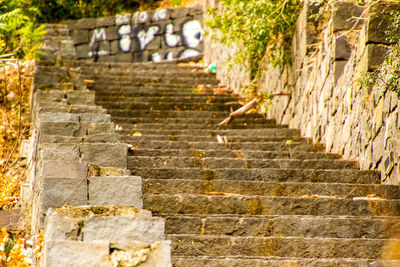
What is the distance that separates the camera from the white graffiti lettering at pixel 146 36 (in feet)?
56.0

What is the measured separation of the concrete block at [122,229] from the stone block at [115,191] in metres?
0.82

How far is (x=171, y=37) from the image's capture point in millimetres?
16922

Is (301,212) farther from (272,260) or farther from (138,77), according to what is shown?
(138,77)

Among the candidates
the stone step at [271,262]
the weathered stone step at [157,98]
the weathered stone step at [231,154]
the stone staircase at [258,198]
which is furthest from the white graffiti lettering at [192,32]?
the stone step at [271,262]

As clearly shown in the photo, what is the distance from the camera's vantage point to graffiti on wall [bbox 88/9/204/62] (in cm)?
1675

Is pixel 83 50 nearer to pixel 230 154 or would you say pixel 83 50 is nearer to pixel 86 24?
pixel 86 24

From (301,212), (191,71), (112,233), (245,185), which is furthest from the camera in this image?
(191,71)

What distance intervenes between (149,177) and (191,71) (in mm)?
7850

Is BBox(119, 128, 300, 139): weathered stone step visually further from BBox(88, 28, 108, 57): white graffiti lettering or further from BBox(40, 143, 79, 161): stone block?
BBox(88, 28, 108, 57): white graffiti lettering

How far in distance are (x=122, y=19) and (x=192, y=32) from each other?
1.92 m

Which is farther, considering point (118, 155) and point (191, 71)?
point (191, 71)

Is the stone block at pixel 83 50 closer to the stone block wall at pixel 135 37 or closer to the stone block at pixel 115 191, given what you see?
the stone block wall at pixel 135 37

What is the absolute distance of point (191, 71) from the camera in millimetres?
13672

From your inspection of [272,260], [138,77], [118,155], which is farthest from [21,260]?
[138,77]
